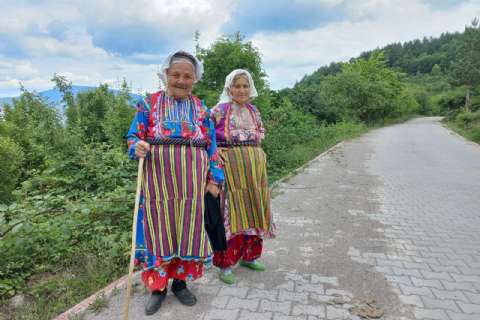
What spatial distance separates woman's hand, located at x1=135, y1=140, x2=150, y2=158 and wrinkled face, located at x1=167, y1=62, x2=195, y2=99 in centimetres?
46

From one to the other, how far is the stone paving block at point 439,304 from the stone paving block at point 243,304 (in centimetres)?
145

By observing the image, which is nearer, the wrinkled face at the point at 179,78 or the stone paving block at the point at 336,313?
the wrinkled face at the point at 179,78

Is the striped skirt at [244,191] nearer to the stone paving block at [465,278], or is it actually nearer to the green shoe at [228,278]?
the green shoe at [228,278]

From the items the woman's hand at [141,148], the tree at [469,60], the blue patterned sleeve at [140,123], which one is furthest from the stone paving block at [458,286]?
the tree at [469,60]

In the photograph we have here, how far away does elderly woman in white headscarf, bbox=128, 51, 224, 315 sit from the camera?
244 centimetres

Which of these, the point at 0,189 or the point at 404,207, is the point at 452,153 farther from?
the point at 0,189

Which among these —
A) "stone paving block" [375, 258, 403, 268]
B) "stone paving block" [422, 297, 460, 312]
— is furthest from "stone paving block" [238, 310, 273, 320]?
"stone paving block" [375, 258, 403, 268]

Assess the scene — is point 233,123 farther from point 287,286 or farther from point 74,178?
point 74,178

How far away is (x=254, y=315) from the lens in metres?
2.56

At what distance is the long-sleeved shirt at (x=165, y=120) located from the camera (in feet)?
Result: 8.03

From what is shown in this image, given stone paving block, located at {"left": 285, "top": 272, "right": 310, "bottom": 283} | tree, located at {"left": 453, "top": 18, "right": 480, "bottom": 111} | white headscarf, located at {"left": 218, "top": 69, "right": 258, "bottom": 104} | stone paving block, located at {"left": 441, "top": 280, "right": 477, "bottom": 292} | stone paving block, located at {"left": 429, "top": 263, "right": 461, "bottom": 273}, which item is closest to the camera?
white headscarf, located at {"left": 218, "top": 69, "right": 258, "bottom": 104}

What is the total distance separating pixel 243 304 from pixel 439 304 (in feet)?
5.51

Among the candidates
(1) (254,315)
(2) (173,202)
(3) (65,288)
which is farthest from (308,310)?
(3) (65,288)

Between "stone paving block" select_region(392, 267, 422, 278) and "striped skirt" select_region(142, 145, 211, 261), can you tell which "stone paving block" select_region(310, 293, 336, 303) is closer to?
"stone paving block" select_region(392, 267, 422, 278)
